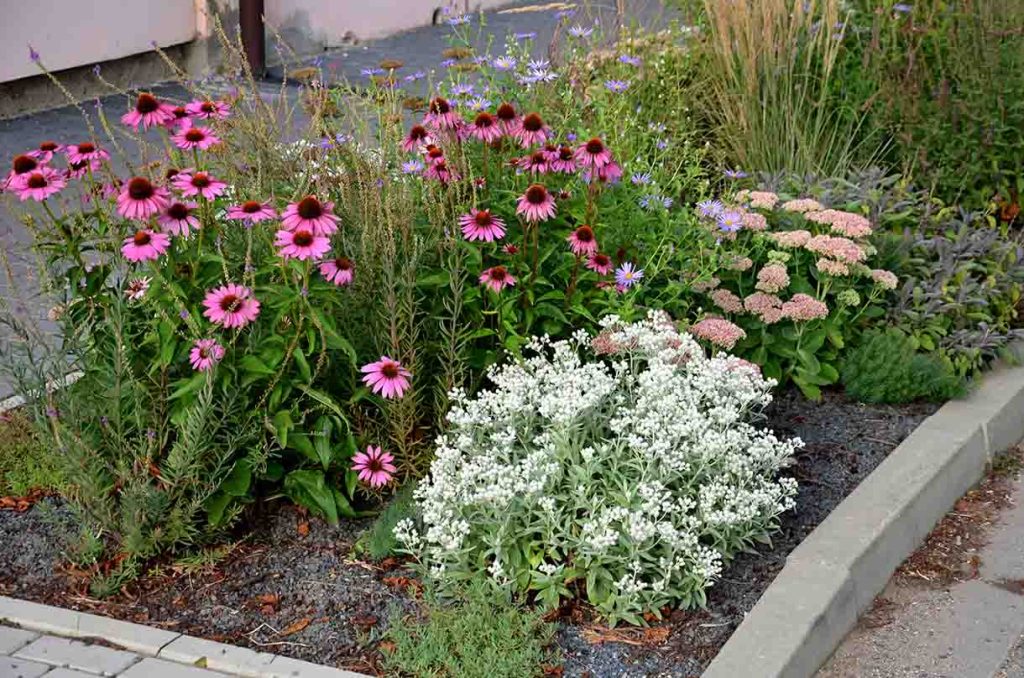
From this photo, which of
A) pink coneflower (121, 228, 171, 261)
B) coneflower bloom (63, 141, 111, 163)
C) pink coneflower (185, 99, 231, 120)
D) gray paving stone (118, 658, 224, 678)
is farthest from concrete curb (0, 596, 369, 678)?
pink coneflower (185, 99, 231, 120)

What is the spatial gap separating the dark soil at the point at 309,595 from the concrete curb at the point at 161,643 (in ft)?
0.25

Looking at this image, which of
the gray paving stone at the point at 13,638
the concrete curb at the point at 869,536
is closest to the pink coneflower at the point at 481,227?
the concrete curb at the point at 869,536

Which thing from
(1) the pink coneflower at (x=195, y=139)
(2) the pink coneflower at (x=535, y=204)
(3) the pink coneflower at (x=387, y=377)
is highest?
(1) the pink coneflower at (x=195, y=139)

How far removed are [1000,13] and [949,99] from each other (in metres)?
0.61

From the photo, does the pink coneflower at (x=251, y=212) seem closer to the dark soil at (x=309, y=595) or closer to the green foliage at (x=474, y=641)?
the dark soil at (x=309, y=595)

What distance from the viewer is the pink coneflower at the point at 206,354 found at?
4.07 meters

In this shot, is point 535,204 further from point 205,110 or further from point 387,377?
point 205,110

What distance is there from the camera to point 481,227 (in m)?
4.57

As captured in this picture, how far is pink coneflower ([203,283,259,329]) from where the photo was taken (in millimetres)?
4027

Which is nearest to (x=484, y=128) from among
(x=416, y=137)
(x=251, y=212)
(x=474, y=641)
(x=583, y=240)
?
(x=416, y=137)

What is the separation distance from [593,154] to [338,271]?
97cm

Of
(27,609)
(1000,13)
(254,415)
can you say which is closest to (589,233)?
(254,415)

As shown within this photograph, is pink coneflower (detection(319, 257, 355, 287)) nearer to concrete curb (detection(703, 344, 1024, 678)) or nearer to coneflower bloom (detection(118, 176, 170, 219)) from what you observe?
coneflower bloom (detection(118, 176, 170, 219))

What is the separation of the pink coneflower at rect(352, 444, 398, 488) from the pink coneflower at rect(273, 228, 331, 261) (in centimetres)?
67
